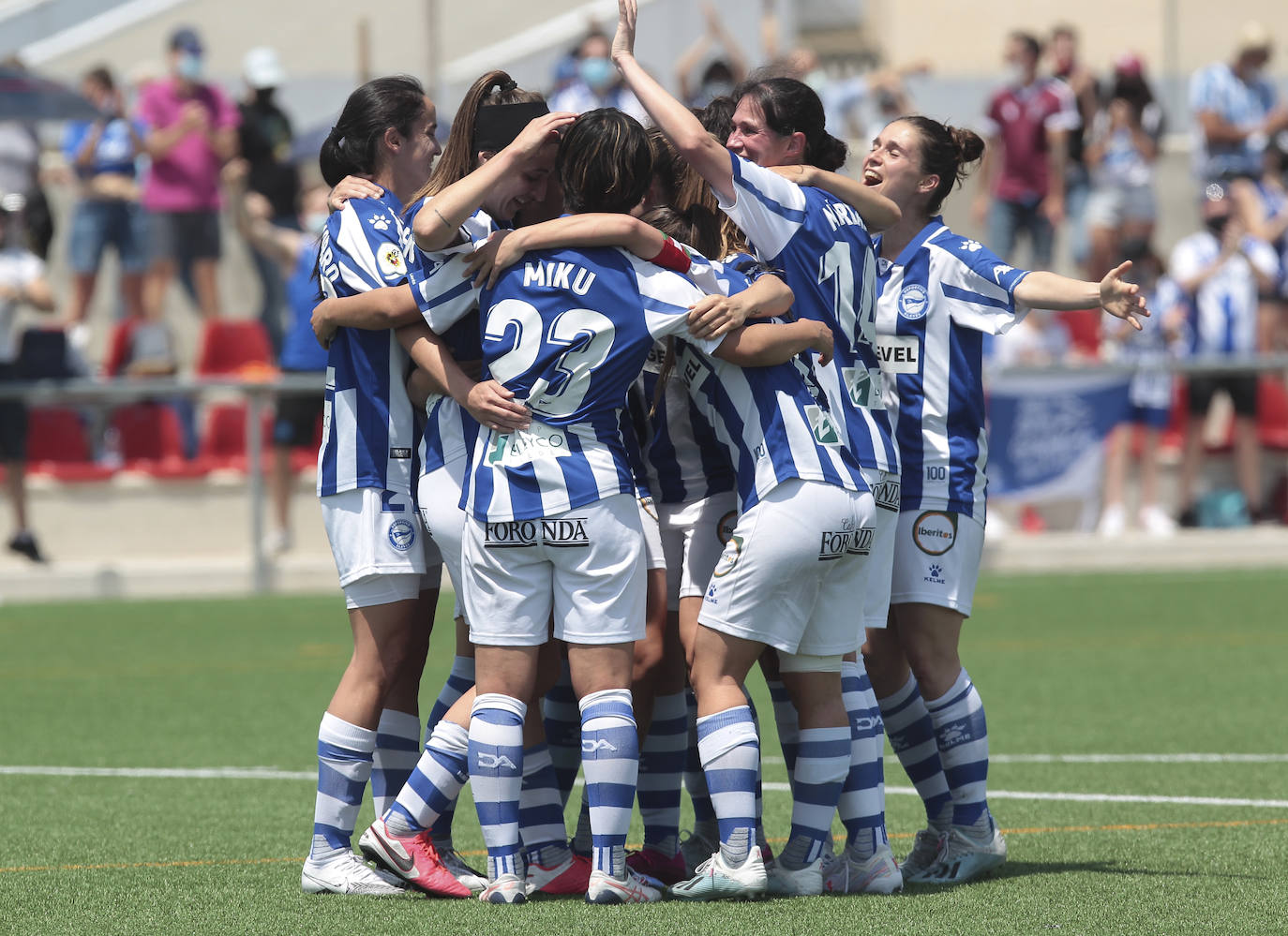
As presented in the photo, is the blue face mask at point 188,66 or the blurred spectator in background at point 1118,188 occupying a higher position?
the blue face mask at point 188,66

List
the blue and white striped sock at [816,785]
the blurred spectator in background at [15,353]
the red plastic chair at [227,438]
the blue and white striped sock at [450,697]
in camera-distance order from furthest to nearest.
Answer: the red plastic chair at [227,438]
the blurred spectator in background at [15,353]
the blue and white striped sock at [450,697]
the blue and white striped sock at [816,785]

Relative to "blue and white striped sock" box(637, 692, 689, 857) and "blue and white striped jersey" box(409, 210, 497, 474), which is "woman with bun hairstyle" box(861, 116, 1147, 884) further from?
"blue and white striped jersey" box(409, 210, 497, 474)

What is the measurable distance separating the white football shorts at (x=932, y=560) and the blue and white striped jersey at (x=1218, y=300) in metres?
10.7

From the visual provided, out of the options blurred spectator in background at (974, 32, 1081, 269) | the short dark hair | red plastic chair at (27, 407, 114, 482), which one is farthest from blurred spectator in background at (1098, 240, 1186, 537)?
the short dark hair

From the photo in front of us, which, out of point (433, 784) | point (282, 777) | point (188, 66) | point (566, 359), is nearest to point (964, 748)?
point (433, 784)

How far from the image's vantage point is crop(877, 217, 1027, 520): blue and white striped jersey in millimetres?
5539

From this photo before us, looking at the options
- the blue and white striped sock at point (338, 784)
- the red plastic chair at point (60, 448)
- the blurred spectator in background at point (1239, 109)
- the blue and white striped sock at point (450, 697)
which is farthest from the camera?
the blurred spectator in background at point (1239, 109)

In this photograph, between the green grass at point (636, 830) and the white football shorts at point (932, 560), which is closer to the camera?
the green grass at point (636, 830)

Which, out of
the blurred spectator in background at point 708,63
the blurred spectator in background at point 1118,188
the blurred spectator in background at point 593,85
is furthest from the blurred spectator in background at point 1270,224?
the blurred spectator in background at point 593,85

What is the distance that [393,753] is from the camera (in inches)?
215

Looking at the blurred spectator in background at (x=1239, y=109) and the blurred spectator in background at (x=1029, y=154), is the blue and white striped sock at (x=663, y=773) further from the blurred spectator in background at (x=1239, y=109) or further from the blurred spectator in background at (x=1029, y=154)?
the blurred spectator in background at (x=1239, y=109)

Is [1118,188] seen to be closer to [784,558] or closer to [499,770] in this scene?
[784,558]

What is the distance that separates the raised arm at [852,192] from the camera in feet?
16.7

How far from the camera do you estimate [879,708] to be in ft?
17.9
